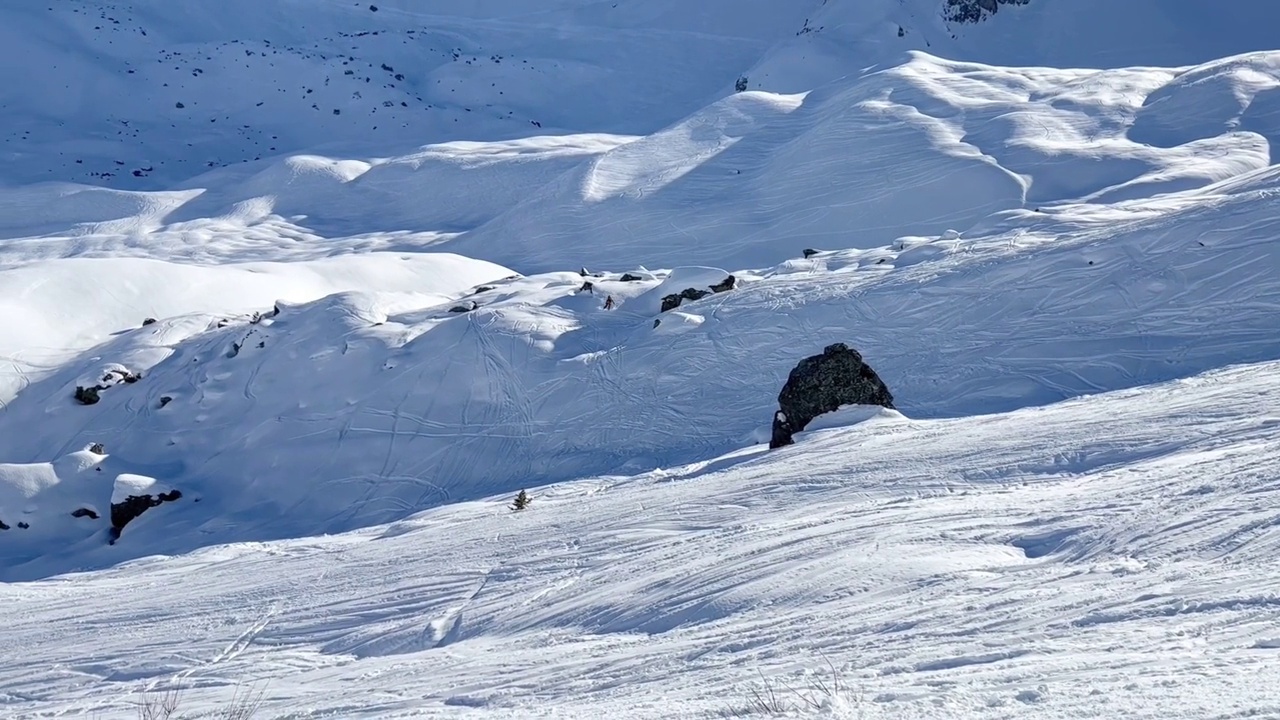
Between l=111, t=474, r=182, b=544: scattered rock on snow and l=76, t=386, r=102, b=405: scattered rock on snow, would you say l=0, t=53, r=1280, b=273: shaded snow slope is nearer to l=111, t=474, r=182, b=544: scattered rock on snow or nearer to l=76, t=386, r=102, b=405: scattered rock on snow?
l=76, t=386, r=102, b=405: scattered rock on snow

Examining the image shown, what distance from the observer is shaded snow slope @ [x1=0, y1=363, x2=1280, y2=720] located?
5.28 metres

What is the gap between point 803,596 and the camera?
7152mm

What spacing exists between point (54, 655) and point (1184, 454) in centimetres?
917

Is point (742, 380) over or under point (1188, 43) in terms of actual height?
under

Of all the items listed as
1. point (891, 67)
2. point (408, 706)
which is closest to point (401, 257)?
point (891, 67)

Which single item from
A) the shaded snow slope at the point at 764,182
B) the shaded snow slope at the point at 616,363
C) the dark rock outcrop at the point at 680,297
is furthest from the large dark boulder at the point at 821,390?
the shaded snow slope at the point at 764,182

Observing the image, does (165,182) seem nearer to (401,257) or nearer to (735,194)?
(401,257)

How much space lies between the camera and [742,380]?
1805 cm

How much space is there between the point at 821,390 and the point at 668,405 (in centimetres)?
416

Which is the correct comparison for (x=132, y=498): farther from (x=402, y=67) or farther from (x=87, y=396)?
(x=402, y=67)

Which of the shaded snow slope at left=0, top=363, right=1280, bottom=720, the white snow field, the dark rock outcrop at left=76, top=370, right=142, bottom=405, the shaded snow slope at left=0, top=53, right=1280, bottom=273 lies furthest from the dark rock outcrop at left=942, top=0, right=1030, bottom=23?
the shaded snow slope at left=0, top=363, right=1280, bottom=720

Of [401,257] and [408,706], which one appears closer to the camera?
[408,706]

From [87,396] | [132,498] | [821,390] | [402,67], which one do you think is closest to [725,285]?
[821,390]

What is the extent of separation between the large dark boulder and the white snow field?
0.29 m
